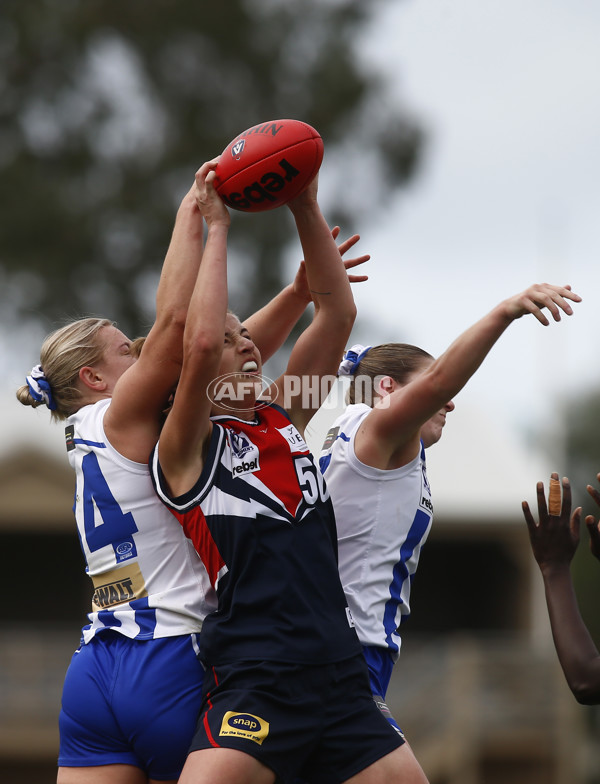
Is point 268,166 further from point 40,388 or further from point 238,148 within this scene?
point 40,388

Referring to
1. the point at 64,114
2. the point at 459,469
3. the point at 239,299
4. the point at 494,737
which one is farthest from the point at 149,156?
the point at 494,737

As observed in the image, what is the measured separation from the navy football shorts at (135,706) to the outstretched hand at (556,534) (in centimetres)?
129

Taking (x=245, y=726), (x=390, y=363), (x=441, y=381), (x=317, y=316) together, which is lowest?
(x=245, y=726)

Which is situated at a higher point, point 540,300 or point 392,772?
point 540,300

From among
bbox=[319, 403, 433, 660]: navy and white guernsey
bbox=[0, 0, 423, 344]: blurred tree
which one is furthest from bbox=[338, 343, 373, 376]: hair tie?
bbox=[0, 0, 423, 344]: blurred tree

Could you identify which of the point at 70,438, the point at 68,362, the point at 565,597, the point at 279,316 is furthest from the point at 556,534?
the point at 68,362

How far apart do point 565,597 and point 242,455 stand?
1.28 meters

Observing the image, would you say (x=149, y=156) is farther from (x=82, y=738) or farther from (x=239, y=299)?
(x=82, y=738)

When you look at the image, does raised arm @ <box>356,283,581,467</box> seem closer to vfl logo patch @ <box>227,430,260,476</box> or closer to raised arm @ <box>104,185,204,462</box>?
vfl logo patch @ <box>227,430,260,476</box>

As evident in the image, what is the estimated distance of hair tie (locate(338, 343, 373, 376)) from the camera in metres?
4.05

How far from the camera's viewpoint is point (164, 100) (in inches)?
747

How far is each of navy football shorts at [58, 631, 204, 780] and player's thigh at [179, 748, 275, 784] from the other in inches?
10.0

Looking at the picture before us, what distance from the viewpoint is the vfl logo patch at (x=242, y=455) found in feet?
10.6

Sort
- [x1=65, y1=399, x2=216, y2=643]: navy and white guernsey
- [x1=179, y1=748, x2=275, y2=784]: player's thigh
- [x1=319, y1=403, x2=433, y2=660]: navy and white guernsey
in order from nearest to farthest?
[x1=179, y1=748, x2=275, y2=784]: player's thigh → [x1=65, y1=399, x2=216, y2=643]: navy and white guernsey → [x1=319, y1=403, x2=433, y2=660]: navy and white guernsey
